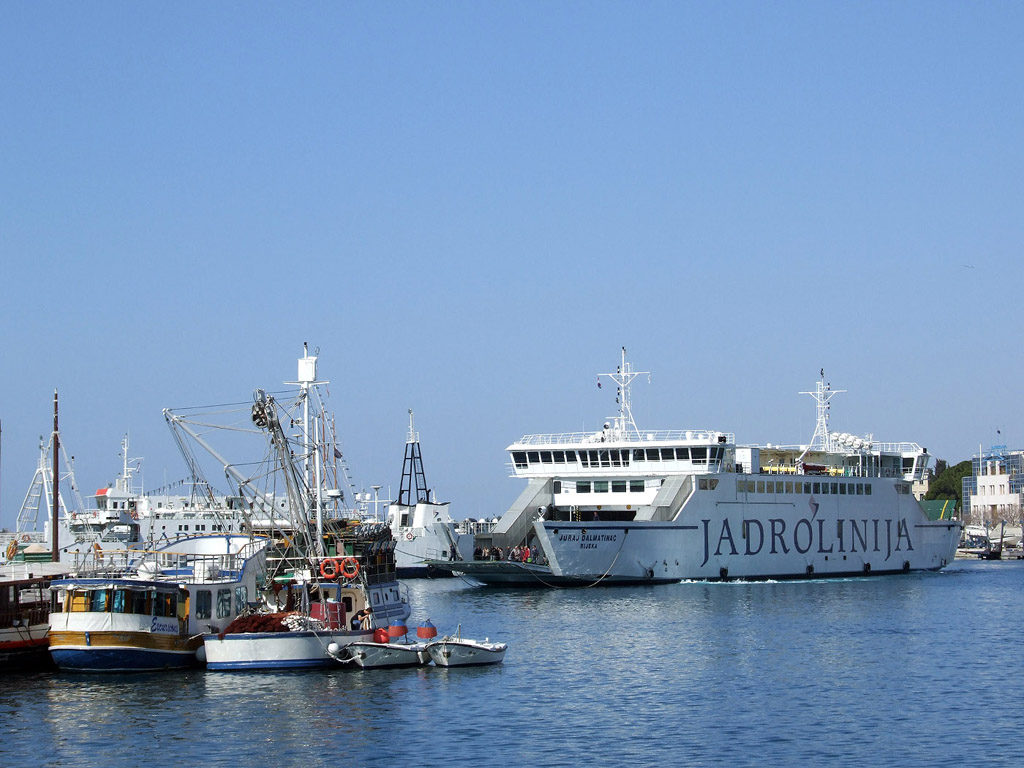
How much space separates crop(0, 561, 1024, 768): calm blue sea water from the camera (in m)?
26.3

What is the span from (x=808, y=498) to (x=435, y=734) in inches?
1990

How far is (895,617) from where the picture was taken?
51.8 metres

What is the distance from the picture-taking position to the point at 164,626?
36.1 meters

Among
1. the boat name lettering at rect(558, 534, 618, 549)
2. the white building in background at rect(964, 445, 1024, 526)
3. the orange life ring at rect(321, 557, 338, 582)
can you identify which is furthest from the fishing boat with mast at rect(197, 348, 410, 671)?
the white building in background at rect(964, 445, 1024, 526)

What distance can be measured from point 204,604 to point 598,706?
39.3 ft

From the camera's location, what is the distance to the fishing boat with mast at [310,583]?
35.7 m

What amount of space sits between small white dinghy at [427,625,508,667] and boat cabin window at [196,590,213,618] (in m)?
6.13

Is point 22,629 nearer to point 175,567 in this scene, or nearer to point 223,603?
point 175,567

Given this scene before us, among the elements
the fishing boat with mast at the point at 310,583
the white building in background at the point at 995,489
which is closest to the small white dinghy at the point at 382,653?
the fishing boat with mast at the point at 310,583

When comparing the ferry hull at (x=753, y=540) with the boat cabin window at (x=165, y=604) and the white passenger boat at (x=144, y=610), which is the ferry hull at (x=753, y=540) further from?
the boat cabin window at (x=165, y=604)

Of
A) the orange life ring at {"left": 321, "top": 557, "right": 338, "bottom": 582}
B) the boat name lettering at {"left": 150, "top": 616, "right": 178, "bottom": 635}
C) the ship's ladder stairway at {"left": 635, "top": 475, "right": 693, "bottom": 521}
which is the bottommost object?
the boat name lettering at {"left": 150, "top": 616, "right": 178, "bottom": 635}

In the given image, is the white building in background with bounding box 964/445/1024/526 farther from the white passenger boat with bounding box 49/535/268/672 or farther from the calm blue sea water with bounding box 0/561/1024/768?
the white passenger boat with bounding box 49/535/268/672

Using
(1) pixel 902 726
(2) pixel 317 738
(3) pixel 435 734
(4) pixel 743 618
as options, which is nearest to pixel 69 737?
(2) pixel 317 738

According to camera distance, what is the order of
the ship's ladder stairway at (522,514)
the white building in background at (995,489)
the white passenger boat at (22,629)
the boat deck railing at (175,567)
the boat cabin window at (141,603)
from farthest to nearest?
the white building in background at (995,489) < the ship's ladder stairway at (522,514) < the white passenger boat at (22,629) < the boat deck railing at (175,567) < the boat cabin window at (141,603)
